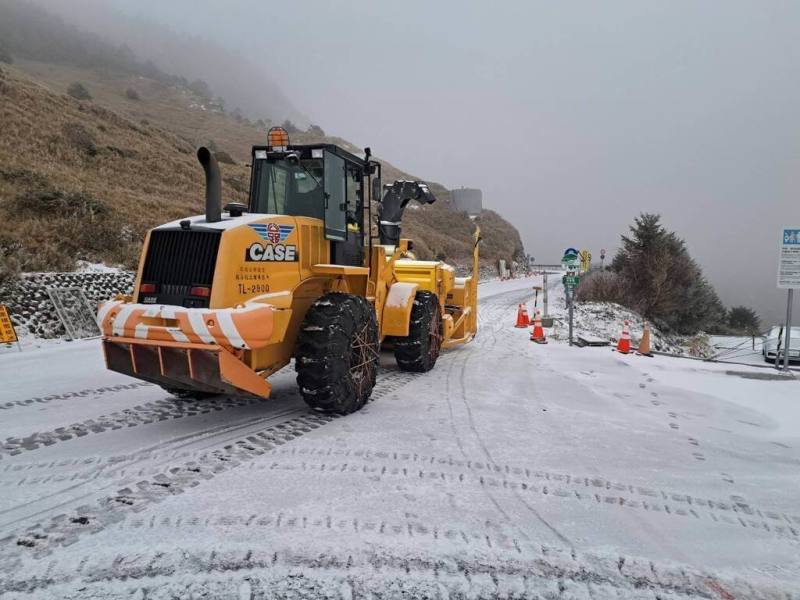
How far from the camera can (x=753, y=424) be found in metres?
5.85

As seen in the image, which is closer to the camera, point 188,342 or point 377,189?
point 188,342

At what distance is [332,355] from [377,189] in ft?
7.63

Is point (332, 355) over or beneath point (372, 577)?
over

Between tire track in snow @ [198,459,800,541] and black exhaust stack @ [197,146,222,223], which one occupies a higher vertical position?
black exhaust stack @ [197,146,222,223]

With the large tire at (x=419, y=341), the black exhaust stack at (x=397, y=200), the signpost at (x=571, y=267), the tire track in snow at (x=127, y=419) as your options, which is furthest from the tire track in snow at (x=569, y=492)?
the signpost at (x=571, y=267)

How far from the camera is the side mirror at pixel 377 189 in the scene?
245 inches

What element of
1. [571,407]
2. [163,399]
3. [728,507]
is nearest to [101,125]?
[163,399]

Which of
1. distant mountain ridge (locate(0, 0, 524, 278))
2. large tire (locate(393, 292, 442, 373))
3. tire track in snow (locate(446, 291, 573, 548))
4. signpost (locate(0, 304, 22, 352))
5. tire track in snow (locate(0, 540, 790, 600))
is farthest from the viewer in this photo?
distant mountain ridge (locate(0, 0, 524, 278))

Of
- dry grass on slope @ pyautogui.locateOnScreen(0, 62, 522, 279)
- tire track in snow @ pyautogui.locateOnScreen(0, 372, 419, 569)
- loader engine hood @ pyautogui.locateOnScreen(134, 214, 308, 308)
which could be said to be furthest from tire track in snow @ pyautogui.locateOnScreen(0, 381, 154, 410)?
dry grass on slope @ pyautogui.locateOnScreen(0, 62, 522, 279)

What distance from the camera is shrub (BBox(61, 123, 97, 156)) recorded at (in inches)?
934

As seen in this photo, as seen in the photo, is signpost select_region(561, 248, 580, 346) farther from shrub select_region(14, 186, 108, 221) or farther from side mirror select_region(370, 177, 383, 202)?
shrub select_region(14, 186, 108, 221)

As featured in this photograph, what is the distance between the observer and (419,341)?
7.61m

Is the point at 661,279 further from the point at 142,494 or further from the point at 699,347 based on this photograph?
the point at 142,494

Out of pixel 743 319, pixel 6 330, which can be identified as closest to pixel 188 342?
pixel 6 330
